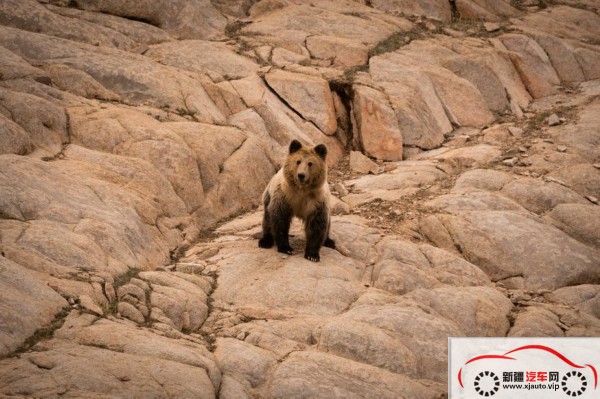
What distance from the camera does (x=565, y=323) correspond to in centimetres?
841

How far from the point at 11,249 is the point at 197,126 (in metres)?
5.47

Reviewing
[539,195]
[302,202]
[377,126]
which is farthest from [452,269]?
[377,126]

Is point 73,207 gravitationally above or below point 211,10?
below

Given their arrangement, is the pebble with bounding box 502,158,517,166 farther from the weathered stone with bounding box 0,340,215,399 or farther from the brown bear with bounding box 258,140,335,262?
the weathered stone with bounding box 0,340,215,399

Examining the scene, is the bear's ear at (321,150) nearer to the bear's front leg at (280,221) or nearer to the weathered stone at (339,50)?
the bear's front leg at (280,221)

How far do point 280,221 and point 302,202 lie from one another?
0.42 m

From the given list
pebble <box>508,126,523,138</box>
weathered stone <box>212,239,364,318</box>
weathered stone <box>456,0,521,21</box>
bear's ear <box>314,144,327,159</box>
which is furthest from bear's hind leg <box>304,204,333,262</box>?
weathered stone <box>456,0,521,21</box>

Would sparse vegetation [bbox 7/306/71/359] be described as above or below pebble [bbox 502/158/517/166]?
above

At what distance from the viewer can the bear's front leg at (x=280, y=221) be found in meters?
9.40

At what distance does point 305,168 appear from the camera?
30.3ft

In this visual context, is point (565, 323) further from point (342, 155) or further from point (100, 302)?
point (342, 155)

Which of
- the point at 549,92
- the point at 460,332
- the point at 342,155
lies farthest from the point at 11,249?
the point at 549,92

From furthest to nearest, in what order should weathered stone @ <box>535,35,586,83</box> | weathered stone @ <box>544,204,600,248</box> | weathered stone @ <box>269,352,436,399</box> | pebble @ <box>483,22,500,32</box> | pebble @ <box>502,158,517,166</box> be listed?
pebble @ <box>483,22,500,32</box>, weathered stone @ <box>535,35,586,83</box>, pebble @ <box>502,158,517,166</box>, weathered stone @ <box>544,204,600,248</box>, weathered stone @ <box>269,352,436,399</box>

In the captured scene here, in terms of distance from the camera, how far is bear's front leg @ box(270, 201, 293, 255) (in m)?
9.40
